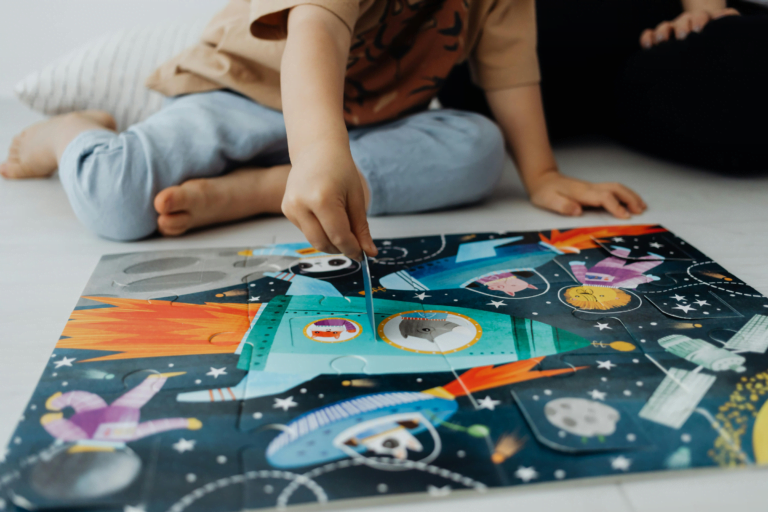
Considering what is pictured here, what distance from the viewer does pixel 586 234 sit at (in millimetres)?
828

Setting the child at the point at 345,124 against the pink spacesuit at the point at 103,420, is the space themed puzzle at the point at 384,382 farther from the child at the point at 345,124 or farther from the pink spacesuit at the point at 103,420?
the child at the point at 345,124

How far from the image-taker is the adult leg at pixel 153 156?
0.82 m

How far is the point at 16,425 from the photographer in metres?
0.45

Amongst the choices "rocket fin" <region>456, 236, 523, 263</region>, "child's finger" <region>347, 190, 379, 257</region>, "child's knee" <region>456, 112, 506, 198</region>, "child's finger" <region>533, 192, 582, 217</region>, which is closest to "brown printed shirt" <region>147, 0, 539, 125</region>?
"child's knee" <region>456, 112, 506, 198</region>

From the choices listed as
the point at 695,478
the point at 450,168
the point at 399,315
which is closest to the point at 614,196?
the point at 450,168

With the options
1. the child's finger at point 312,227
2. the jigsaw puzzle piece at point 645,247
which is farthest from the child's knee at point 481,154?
the child's finger at point 312,227

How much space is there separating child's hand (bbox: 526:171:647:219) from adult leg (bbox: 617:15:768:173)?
0.22 meters

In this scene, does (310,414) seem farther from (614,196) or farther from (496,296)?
(614,196)

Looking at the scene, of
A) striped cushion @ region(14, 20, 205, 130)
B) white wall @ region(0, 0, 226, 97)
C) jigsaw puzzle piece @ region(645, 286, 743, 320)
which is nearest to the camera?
jigsaw puzzle piece @ region(645, 286, 743, 320)

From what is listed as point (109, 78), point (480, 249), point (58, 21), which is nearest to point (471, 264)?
point (480, 249)

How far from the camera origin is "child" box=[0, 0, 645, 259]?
83 centimetres

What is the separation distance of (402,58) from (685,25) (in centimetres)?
53

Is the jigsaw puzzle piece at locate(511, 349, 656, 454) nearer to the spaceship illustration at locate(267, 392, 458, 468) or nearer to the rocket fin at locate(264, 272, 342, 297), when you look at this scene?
the spaceship illustration at locate(267, 392, 458, 468)

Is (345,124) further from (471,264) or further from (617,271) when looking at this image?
(617,271)
